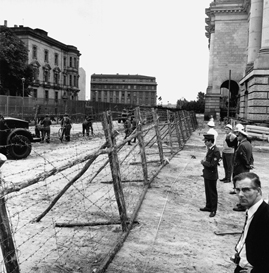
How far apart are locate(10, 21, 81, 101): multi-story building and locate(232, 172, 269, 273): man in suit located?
6090 cm

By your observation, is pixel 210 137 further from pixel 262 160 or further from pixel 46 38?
pixel 46 38

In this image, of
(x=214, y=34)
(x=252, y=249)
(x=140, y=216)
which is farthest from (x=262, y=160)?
(x=214, y=34)

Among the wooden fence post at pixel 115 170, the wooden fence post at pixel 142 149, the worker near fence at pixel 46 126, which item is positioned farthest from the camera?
the worker near fence at pixel 46 126

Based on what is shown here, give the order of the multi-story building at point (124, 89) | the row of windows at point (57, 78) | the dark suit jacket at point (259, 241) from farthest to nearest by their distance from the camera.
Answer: the multi-story building at point (124, 89) < the row of windows at point (57, 78) < the dark suit jacket at point (259, 241)

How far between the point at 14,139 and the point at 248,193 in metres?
10.9

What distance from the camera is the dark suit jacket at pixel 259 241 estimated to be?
2.62 meters

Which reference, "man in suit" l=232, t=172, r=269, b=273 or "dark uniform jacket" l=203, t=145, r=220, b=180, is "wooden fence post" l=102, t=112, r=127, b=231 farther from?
"man in suit" l=232, t=172, r=269, b=273

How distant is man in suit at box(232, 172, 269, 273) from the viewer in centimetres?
262

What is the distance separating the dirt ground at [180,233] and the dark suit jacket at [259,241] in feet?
5.91

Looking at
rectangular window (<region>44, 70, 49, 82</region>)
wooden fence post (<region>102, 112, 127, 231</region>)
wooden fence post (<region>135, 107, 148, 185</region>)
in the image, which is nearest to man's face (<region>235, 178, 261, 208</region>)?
wooden fence post (<region>102, 112, 127, 231</region>)

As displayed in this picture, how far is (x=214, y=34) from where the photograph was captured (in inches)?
1732

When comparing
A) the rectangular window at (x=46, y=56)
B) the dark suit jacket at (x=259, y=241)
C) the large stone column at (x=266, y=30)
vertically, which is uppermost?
the rectangular window at (x=46, y=56)

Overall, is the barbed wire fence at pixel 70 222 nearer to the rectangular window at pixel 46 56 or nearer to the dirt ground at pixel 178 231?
the dirt ground at pixel 178 231

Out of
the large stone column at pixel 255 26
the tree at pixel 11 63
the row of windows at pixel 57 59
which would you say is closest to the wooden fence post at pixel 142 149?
the large stone column at pixel 255 26
